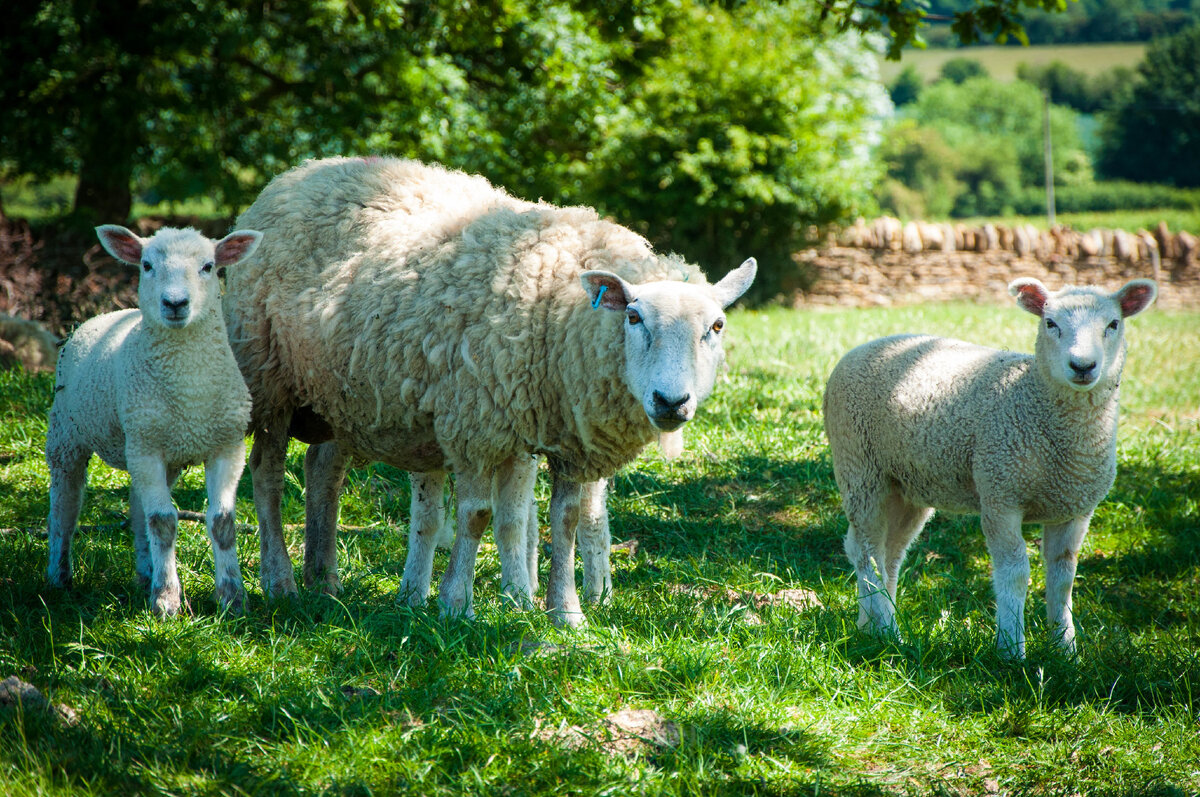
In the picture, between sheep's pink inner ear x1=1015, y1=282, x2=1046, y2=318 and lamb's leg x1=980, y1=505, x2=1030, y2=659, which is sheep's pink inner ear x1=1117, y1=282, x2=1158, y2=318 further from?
lamb's leg x1=980, y1=505, x2=1030, y2=659

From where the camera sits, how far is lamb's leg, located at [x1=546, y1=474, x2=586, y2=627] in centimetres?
396

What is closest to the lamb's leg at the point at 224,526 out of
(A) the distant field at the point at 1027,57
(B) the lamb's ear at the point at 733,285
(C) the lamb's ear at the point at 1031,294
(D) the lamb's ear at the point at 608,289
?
(D) the lamb's ear at the point at 608,289

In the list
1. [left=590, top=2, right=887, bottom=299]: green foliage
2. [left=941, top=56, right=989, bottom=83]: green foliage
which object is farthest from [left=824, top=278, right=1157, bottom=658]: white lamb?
[left=941, top=56, right=989, bottom=83]: green foliage

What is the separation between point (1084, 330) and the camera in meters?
3.75

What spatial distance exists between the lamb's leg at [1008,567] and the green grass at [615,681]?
99 millimetres

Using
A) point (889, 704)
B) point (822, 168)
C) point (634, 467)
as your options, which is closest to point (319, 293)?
point (634, 467)

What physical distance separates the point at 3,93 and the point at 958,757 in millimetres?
11010

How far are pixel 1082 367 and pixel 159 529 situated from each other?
3.58 meters

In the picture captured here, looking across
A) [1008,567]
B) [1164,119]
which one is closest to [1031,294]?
[1008,567]

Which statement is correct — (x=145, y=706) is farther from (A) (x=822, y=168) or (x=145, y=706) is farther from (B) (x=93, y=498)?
(A) (x=822, y=168)

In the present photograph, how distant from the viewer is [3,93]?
10062 mm

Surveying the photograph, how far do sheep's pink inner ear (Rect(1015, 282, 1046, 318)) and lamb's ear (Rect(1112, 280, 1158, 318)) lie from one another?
26 centimetres

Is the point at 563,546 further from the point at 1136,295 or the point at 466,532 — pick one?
the point at 1136,295

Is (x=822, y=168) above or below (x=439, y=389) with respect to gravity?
above
